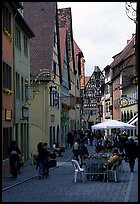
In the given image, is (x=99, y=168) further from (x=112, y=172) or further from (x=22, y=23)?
(x=22, y=23)

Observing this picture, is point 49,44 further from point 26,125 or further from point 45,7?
point 26,125

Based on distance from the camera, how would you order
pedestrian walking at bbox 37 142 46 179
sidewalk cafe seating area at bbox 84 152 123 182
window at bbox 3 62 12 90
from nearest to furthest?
1. sidewalk cafe seating area at bbox 84 152 123 182
2. pedestrian walking at bbox 37 142 46 179
3. window at bbox 3 62 12 90

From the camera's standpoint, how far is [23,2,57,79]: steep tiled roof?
47.9 metres

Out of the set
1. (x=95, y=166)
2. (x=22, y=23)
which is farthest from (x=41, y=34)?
(x=95, y=166)

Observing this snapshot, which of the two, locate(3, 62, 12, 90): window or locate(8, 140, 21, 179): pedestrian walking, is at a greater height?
locate(3, 62, 12, 90): window

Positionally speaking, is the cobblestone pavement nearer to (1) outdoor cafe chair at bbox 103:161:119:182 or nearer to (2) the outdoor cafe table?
(1) outdoor cafe chair at bbox 103:161:119:182

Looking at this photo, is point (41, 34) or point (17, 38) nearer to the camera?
point (17, 38)

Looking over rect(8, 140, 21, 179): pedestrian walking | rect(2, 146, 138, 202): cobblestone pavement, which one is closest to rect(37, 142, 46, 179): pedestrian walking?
rect(2, 146, 138, 202): cobblestone pavement

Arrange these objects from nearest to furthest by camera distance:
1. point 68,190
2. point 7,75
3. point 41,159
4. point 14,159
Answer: point 68,190 < point 14,159 < point 41,159 < point 7,75

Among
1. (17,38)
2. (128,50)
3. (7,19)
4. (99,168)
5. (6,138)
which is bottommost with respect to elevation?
(99,168)

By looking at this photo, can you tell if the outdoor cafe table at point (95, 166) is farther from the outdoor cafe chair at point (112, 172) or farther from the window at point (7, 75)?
the window at point (7, 75)

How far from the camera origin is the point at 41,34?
49.6 meters

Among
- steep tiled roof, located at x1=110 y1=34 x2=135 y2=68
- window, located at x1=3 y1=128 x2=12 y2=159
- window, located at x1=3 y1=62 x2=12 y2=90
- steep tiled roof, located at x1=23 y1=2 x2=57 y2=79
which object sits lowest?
window, located at x1=3 y1=128 x2=12 y2=159

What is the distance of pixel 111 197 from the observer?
15.7 meters
